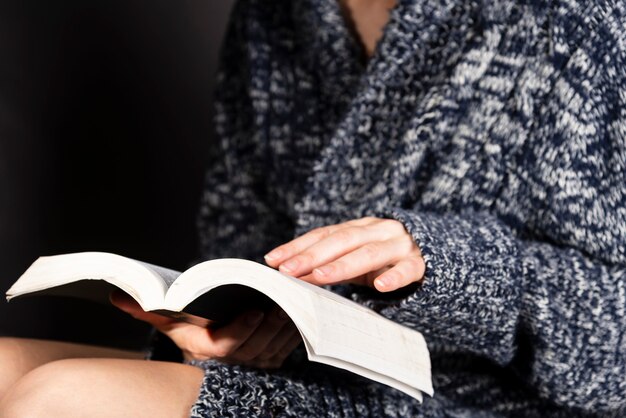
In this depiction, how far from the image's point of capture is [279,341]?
31.3 inches

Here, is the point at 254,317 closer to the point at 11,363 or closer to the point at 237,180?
the point at 11,363

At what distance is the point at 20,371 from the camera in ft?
2.70

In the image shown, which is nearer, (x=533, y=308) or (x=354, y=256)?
(x=354, y=256)

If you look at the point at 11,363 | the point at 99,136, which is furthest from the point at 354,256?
the point at 99,136

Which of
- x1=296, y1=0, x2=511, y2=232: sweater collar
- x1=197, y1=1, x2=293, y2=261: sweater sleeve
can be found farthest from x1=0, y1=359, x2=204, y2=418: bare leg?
x1=197, y1=1, x2=293, y2=261: sweater sleeve

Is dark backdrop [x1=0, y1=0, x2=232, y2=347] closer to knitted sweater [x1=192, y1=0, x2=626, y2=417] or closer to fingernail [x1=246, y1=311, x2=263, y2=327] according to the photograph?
knitted sweater [x1=192, y1=0, x2=626, y2=417]

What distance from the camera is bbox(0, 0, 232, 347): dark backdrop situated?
3.95ft

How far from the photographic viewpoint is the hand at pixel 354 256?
0.70m

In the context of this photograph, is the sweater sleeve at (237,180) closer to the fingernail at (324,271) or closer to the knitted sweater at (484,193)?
the knitted sweater at (484,193)

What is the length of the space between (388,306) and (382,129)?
25 centimetres

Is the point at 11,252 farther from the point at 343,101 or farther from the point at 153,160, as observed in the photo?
the point at 343,101

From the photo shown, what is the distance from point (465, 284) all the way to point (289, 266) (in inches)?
6.3

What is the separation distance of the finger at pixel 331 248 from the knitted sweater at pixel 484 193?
0.13 ft

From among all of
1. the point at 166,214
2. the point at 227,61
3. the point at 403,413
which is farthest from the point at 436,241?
the point at 166,214
